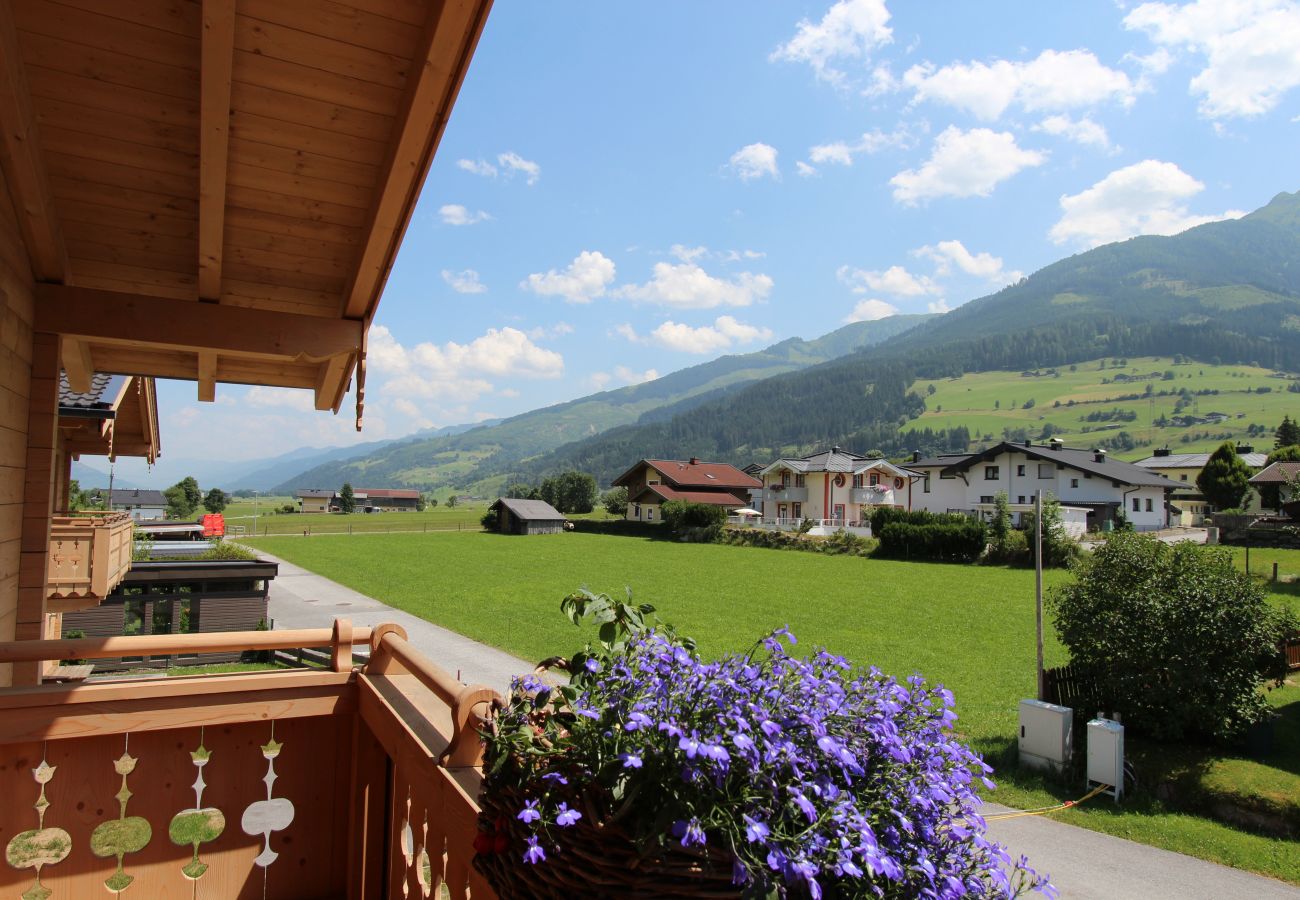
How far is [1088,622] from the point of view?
407 inches

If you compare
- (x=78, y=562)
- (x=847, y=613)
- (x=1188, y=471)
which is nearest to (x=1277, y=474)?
(x=1188, y=471)

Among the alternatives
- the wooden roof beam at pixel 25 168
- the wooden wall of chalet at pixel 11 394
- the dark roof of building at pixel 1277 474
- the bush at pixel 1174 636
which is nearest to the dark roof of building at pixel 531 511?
the dark roof of building at pixel 1277 474

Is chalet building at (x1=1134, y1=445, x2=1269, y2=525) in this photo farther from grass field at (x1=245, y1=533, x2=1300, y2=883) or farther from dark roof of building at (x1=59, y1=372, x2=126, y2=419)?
dark roof of building at (x1=59, y1=372, x2=126, y2=419)

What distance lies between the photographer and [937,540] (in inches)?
1398

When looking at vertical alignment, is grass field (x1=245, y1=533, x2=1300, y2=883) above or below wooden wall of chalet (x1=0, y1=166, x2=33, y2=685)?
below

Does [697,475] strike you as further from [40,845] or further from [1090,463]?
[40,845]

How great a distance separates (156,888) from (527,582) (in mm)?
27286

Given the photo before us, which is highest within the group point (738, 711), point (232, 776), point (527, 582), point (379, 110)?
point (379, 110)

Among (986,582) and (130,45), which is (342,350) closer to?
(130,45)

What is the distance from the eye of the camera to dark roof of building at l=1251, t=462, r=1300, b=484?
3838 cm

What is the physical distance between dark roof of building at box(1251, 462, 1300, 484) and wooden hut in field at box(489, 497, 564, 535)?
148 feet

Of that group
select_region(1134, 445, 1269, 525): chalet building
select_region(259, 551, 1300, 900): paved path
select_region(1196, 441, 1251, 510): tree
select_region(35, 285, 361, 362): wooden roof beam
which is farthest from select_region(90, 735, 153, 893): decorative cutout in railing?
select_region(1134, 445, 1269, 525): chalet building

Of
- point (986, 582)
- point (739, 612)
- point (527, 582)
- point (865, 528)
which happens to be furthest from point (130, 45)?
point (865, 528)

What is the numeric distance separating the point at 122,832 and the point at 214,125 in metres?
2.64
